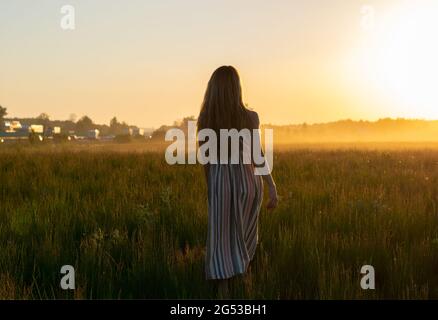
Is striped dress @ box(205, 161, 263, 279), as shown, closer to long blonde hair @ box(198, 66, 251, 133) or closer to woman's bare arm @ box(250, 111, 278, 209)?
woman's bare arm @ box(250, 111, 278, 209)

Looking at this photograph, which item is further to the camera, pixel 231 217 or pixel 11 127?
pixel 11 127

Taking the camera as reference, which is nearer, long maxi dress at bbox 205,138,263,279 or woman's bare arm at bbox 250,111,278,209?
long maxi dress at bbox 205,138,263,279

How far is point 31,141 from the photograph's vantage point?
51.6 m

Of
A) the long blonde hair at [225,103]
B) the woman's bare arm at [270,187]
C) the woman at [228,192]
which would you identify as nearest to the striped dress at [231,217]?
the woman at [228,192]

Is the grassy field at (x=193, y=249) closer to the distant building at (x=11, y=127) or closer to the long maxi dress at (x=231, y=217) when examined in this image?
the long maxi dress at (x=231, y=217)

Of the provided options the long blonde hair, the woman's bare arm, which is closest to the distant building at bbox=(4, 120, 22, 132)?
the long blonde hair

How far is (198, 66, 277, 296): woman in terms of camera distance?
383 centimetres

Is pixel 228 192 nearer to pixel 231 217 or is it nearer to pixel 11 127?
pixel 231 217

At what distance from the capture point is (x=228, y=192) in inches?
155

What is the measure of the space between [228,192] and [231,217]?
0.24 metres

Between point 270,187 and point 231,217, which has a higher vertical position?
point 270,187

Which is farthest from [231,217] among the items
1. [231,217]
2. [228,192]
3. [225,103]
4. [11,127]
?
[11,127]
